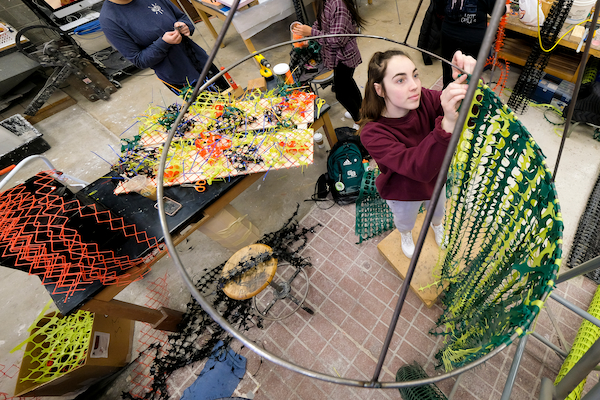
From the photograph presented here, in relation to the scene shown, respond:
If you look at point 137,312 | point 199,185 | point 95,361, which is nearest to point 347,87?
point 199,185

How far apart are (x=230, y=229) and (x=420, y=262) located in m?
1.52

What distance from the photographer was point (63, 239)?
4.83 ft

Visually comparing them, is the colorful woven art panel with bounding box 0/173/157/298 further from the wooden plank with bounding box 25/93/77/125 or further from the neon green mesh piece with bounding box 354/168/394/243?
the wooden plank with bounding box 25/93/77/125

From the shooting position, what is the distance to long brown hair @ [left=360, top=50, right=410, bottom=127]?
133 cm

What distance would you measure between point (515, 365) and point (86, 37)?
765 cm

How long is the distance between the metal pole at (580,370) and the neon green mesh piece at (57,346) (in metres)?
2.55

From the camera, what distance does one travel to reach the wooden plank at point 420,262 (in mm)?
1950

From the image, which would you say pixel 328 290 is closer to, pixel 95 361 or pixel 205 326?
pixel 205 326

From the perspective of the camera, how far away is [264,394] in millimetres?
1952

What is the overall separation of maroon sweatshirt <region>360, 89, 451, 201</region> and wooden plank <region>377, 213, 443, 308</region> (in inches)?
28.1

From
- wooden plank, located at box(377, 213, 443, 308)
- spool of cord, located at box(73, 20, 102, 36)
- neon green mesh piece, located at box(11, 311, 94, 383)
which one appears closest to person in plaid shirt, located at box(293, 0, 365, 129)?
wooden plank, located at box(377, 213, 443, 308)

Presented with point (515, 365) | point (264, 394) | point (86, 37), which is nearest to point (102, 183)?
point (264, 394)

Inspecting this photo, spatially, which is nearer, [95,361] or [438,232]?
[95,361]

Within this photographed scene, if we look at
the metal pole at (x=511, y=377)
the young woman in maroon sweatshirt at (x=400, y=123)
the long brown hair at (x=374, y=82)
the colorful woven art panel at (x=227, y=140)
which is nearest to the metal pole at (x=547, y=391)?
the metal pole at (x=511, y=377)
